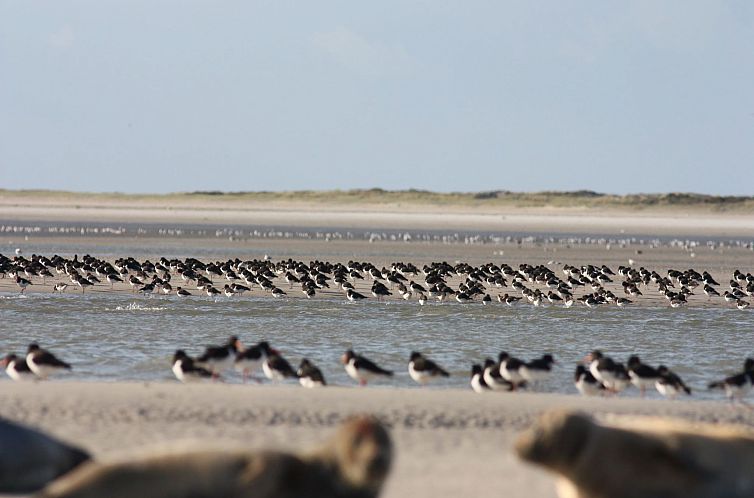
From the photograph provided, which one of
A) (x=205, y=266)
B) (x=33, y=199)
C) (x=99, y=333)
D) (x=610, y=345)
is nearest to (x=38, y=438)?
(x=99, y=333)

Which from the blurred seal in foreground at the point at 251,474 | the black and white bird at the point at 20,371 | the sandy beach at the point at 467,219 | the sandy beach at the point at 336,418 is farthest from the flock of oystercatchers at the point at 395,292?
the sandy beach at the point at 467,219

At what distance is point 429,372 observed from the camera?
15219mm

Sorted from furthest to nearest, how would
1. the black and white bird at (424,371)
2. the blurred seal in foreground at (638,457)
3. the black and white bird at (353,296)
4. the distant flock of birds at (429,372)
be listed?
the black and white bird at (353,296) < the black and white bird at (424,371) < the distant flock of birds at (429,372) < the blurred seal in foreground at (638,457)

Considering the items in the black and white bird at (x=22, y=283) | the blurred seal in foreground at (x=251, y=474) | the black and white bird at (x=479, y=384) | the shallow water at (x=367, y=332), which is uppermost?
the blurred seal in foreground at (x=251, y=474)

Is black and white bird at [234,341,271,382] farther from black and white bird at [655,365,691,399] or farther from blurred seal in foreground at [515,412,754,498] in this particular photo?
blurred seal in foreground at [515,412,754,498]

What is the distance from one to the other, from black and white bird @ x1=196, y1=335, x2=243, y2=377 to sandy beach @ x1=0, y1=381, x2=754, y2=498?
1.40m

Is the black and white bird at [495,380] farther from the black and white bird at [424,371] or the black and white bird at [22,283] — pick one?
the black and white bird at [22,283]

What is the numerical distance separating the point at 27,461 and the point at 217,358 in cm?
689

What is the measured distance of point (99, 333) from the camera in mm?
19906

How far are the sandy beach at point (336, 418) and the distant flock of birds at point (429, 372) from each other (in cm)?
53

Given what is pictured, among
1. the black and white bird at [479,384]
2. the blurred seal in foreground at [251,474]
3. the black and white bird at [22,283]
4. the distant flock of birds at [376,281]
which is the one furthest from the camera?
the distant flock of birds at [376,281]

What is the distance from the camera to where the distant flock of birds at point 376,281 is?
27531 millimetres

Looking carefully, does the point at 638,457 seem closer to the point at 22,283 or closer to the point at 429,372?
the point at 429,372

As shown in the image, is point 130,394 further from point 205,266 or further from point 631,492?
point 205,266
